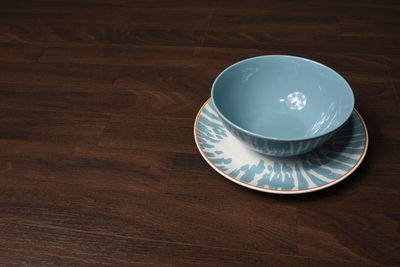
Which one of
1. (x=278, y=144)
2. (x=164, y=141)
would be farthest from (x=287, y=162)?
(x=164, y=141)

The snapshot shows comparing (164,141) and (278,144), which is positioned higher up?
(278,144)

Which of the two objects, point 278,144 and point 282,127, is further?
point 282,127

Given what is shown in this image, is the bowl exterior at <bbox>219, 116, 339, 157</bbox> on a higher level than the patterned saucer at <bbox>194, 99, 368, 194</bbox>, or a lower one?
higher

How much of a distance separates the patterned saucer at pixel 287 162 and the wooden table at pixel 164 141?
3 centimetres

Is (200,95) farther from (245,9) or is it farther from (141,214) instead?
(245,9)

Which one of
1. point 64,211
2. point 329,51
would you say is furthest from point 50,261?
point 329,51

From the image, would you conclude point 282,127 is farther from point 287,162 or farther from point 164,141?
point 164,141

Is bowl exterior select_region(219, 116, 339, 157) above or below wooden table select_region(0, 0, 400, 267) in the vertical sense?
above

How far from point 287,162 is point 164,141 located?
20 cm

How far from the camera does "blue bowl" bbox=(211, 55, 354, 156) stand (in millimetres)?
506

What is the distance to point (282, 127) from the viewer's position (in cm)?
52

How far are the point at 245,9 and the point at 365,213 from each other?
635 millimetres

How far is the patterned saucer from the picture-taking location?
0.44 m

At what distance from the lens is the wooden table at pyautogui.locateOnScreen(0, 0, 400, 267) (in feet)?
1.42
